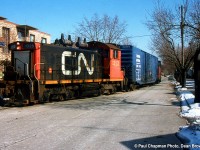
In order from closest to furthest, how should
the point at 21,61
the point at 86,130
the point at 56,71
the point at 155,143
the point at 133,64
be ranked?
1. the point at 155,143
2. the point at 86,130
3. the point at 21,61
4. the point at 56,71
5. the point at 133,64

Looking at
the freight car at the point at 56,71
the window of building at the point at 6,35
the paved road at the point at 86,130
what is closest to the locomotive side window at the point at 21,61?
the freight car at the point at 56,71

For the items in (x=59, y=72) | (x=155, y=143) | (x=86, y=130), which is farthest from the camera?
(x=59, y=72)

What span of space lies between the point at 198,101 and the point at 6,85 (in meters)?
9.41

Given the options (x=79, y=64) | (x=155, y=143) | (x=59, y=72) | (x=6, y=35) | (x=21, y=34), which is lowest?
(x=155, y=143)

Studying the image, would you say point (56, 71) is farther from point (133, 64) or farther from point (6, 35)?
point (6, 35)

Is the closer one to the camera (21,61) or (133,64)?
(21,61)

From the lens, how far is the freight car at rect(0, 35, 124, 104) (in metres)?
15.8

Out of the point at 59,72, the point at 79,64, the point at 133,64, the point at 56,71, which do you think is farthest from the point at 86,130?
the point at 133,64

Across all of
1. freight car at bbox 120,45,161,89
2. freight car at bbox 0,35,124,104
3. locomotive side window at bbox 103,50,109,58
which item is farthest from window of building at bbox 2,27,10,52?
locomotive side window at bbox 103,50,109,58

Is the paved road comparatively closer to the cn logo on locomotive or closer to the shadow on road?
the shadow on road

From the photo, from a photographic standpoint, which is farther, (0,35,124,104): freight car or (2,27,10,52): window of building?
(2,27,10,52): window of building

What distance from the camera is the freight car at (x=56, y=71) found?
15.8 metres

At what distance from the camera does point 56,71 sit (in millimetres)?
17922

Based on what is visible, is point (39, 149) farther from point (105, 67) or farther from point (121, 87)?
point (121, 87)
